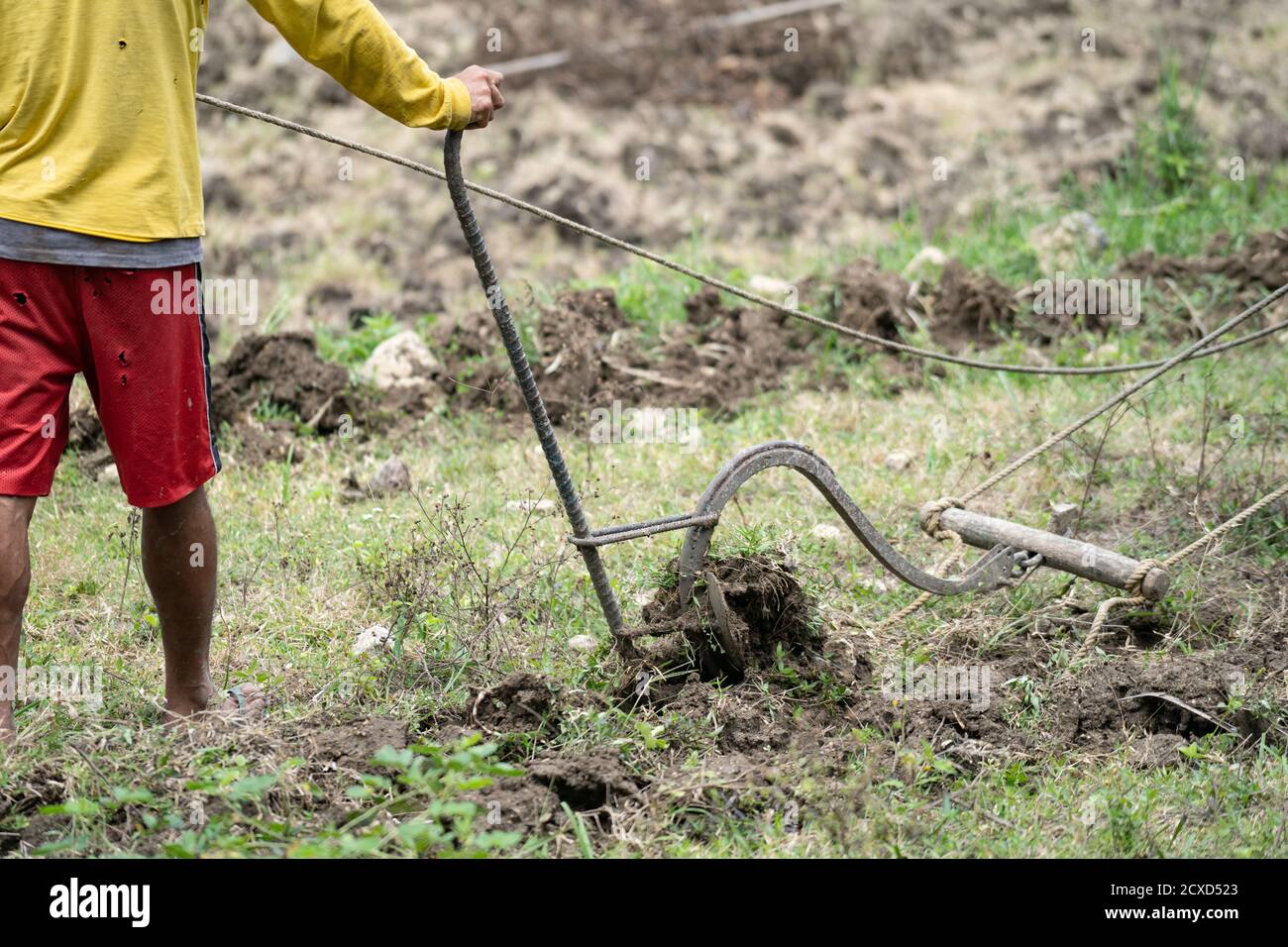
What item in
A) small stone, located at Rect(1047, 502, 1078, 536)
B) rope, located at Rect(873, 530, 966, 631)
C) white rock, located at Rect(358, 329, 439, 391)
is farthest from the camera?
white rock, located at Rect(358, 329, 439, 391)

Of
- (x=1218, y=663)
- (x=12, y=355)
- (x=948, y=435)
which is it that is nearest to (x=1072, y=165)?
(x=948, y=435)

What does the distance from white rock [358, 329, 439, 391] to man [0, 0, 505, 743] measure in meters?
2.59

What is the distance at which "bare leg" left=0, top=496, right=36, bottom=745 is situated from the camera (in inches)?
99.4

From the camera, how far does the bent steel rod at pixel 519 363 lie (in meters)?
2.79

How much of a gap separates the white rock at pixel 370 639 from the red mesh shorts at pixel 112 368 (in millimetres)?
795

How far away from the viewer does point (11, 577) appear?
2541 millimetres

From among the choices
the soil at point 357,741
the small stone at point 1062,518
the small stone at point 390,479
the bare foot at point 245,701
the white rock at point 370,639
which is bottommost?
the soil at point 357,741

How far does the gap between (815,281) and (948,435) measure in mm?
1472

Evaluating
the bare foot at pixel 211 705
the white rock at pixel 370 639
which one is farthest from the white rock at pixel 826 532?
the bare foot at pixel 211 705

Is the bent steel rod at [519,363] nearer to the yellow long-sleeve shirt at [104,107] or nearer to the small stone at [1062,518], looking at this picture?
the yellow long-sleeve shirt at [104,107]

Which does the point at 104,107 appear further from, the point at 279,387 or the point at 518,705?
the point at 279,387

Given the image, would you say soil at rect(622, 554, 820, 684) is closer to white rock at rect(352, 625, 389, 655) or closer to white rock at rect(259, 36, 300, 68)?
white rock at rect(352, 625, 389, 655)

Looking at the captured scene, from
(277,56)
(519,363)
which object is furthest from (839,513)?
(277,56)

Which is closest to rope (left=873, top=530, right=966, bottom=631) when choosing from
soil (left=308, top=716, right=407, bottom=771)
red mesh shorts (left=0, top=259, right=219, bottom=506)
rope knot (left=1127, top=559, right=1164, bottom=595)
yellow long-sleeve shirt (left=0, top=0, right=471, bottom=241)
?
rope knot (left=1127, top=559, right=1164, bottom=595)
